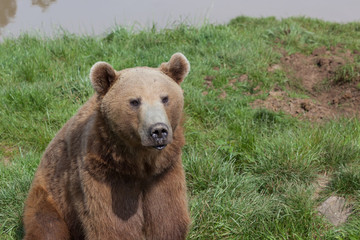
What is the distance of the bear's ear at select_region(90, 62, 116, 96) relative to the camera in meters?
3.01

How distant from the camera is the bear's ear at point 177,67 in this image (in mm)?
3227

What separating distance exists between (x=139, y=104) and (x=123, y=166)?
0.45 m

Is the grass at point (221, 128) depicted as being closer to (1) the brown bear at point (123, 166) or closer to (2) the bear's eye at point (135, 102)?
(1) the brown bear at point (123, 166)

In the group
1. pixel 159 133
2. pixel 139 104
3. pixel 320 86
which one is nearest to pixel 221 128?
pixel 320 86

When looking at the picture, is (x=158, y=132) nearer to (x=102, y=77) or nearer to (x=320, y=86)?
(x=102, y=77)

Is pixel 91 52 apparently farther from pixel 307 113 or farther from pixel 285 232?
pixel 285 232

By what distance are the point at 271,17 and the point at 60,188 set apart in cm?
633

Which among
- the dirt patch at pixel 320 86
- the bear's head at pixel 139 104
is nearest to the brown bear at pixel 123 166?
the bear's head at pixel 139 104

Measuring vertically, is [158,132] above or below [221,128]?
above

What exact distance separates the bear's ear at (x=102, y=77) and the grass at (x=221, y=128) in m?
1.48

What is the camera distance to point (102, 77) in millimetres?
3059

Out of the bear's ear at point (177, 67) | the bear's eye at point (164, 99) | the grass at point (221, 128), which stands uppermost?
the bear's ear at point (177, 67)

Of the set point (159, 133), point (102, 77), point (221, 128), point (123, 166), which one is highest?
point (102, 77)

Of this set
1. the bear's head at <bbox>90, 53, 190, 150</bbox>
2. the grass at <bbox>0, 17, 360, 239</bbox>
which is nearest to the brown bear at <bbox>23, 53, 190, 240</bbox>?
the bear's head at <bbox>90, 53, 190, 150</bbox>
